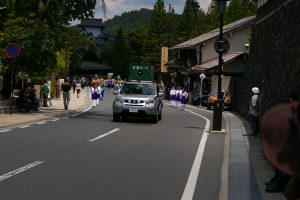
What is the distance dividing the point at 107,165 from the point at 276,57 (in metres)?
14.0

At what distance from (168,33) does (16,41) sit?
63.1 metres

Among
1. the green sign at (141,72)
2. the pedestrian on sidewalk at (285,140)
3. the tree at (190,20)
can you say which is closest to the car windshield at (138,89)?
the pedestrian on sidewalk at (285,140)

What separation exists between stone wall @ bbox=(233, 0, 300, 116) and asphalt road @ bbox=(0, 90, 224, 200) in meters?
2.90

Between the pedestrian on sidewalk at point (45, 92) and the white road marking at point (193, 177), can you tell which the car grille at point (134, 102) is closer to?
the white road marking at point (193, 177)

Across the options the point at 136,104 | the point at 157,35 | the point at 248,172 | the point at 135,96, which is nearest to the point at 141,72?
the point at 135,96

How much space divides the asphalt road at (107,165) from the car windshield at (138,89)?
Answer: 18.9 feet

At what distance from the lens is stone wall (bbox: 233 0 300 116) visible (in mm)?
17973

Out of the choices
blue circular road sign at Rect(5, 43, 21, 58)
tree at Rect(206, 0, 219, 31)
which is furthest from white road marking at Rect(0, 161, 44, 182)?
tree at Rect(206, 0, 219, 31)

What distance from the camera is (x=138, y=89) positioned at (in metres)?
24.5

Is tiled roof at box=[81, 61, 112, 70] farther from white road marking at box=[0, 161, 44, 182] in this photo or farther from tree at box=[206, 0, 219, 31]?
white road marking at box=[0, 161, 44, 182]

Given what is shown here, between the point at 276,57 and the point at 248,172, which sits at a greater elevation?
the point at 276,57

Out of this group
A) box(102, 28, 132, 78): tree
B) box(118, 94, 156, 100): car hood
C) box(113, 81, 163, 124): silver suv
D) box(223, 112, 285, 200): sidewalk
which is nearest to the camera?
box(223, 112, 285, 200): sidewalk

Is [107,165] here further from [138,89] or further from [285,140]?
[138,89]

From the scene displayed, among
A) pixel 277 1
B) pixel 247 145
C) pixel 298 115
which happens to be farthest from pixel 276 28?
pixel 298 115
